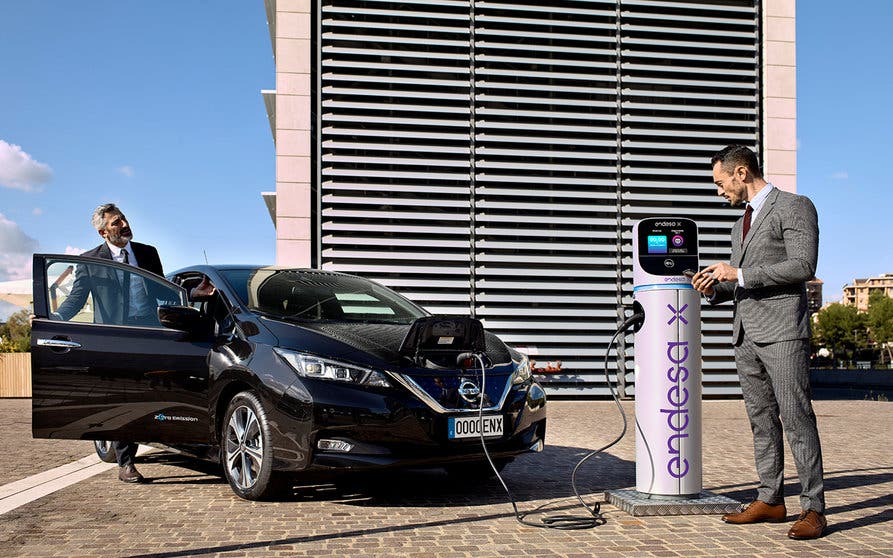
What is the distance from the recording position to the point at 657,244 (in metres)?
5.51

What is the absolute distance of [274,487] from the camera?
216 inches

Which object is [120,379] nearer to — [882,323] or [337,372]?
[337,372]

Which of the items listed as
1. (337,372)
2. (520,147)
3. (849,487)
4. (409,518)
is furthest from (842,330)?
(337,372)

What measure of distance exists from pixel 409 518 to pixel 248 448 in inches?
45.4

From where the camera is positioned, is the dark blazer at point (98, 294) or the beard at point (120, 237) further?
the beard at point (120, 237)

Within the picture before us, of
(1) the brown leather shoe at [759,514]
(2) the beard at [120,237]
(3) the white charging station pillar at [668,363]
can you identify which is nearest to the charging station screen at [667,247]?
(3) the white charging station pillar at [668,363]

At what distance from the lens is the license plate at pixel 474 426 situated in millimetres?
5391

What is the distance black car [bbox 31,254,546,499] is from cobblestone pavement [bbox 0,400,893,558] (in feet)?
1.02

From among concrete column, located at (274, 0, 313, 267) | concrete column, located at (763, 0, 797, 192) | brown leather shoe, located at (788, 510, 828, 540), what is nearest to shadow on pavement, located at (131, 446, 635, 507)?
brown leather shoe, located at (788, 510, 828, 540)

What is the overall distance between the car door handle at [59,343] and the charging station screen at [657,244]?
386 cm

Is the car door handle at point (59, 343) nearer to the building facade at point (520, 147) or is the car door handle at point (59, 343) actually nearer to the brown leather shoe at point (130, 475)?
the brown leather shoe at point (130, 475)

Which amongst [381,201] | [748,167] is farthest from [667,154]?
[748,167]

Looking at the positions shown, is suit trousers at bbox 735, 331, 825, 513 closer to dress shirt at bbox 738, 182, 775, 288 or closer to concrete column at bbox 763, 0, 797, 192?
dress shirt at bbox 738, 182, 775, 288

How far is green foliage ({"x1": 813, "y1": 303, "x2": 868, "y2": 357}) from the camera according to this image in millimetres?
107500
